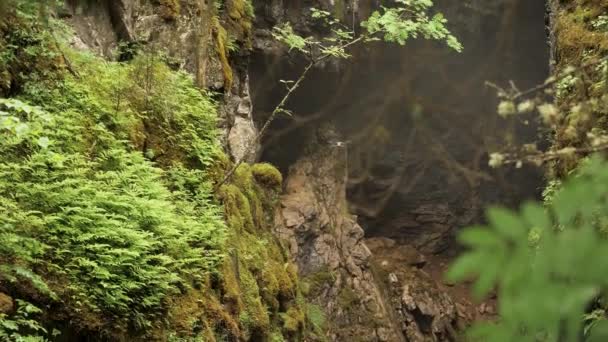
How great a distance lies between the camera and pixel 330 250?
19.5m

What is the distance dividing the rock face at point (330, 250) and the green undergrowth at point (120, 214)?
26.2 ft

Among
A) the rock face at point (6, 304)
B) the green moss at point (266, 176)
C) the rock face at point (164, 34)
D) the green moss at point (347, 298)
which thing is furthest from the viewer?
the green moss at point (347, 298)

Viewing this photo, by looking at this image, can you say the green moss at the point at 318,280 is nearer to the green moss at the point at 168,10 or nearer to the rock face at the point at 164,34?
the rock face at the point at 164,34

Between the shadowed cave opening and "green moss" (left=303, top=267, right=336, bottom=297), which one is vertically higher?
the shadowed cave opening

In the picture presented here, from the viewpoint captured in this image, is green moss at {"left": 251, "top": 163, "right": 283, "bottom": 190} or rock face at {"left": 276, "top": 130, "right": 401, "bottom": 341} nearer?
green moss at {"left": 251, "top": 163, "right": 283, "bottom": 190}

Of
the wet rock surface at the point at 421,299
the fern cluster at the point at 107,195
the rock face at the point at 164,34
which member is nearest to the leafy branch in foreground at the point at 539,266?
the fern cluster at the point at 107,195

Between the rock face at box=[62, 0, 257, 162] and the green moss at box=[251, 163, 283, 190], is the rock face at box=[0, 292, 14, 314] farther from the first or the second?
the green moss at box=[251, 163, 283, 190]

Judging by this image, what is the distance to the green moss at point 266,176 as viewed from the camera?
45.0 ft

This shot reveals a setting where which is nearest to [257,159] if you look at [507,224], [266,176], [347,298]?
[347,298]

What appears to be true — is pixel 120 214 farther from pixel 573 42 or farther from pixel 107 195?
pixel 573 42

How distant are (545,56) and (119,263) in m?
24.5

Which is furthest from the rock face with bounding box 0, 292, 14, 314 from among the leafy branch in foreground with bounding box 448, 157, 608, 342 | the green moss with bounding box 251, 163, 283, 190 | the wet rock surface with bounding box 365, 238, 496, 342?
the wet rock surface with bounding box 365, 238, 496, 342

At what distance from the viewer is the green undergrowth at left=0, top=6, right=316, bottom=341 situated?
4.39 meters

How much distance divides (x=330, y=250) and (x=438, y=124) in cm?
968
